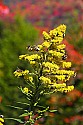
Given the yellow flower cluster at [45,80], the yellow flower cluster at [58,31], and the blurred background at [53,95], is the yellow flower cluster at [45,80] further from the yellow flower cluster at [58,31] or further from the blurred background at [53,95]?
the blurred background at [53,95]

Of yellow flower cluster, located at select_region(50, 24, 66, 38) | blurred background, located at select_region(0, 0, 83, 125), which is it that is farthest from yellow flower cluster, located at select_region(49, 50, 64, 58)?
blurred background, located at select_region(0, 0, 83, 125)

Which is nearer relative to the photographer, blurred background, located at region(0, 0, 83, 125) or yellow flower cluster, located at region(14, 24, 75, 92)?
yellow flower cluster, located at region(14, 24, 75, 92)

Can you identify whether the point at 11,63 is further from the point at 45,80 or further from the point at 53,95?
the point at 45,80

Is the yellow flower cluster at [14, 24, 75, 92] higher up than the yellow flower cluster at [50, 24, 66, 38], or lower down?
lower down

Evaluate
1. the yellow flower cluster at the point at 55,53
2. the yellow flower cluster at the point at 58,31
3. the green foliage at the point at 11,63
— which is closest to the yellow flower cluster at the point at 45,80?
the yellow flower cluster at the point at 55,53

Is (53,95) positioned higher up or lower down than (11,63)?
lower down

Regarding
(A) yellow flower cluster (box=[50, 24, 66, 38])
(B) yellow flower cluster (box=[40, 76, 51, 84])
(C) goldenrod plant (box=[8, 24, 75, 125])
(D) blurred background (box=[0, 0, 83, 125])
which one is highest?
(D) blurred background (box=[0, 0, 83, 125])

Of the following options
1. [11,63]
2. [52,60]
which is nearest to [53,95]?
[11,63]

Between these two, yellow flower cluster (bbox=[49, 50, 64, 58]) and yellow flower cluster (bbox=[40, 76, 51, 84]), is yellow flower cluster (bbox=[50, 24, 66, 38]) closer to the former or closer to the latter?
yellow flower cluster (bbox=[49, 50, 64, 58])

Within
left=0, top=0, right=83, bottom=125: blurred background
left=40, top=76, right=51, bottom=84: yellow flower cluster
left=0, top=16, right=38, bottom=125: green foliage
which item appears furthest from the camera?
left=0, top=16, right=38, bottom=125: green foliage

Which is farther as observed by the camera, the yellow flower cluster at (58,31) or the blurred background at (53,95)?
the blurred background at (53,95)

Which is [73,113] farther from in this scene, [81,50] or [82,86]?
[81,50]
